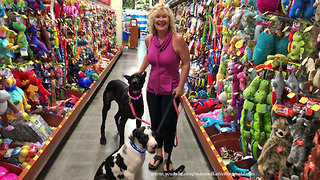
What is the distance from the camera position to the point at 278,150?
1730 mm

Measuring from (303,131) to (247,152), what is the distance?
98 centimetres

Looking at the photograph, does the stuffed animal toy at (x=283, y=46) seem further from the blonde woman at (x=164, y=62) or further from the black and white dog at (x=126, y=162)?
the black and white dog at (x=126, y=162)

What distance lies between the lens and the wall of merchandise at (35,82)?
2.38m

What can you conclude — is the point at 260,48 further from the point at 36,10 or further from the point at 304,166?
the point at 36,10

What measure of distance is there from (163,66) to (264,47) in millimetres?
868

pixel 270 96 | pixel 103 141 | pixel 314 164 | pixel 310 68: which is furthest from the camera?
pixel 103 141

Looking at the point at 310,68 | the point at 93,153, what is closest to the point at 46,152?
the point at 93,153

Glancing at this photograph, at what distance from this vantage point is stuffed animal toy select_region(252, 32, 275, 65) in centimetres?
212

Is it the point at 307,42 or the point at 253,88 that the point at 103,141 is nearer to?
the point at 253,88

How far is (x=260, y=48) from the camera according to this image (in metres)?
2.17

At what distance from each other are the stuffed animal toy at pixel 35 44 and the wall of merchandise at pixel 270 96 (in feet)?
7.11

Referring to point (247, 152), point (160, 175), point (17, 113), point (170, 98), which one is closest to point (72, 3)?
point (17, 113)

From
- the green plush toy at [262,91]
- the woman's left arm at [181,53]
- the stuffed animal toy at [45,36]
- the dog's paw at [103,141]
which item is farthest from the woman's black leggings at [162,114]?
the stuffed animal toy at [45,36]

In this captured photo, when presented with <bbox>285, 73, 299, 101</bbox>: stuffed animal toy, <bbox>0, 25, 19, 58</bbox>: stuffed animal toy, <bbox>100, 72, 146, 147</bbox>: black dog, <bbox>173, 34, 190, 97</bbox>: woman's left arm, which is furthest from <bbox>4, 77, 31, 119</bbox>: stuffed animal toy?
<bbox>285, 73, 299, 101</bbox>: stuffed animal toy
